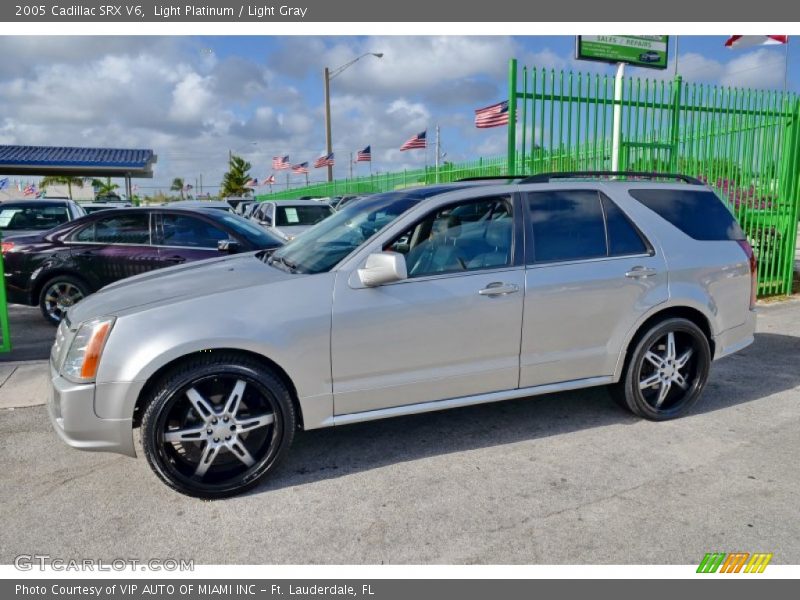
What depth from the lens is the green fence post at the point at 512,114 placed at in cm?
711

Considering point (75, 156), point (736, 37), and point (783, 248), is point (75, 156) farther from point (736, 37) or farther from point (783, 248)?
point (783, 248)

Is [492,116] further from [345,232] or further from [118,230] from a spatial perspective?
[345,232]

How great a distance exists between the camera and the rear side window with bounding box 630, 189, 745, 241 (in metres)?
4.60

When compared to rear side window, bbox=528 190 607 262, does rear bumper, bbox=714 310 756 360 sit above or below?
below

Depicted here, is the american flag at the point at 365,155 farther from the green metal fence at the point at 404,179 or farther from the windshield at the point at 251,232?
the windshield at the point at 251,232

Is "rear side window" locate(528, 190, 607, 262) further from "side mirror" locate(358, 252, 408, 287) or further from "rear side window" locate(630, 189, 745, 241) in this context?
"side mirror" locate(358, 252, 408, 287)

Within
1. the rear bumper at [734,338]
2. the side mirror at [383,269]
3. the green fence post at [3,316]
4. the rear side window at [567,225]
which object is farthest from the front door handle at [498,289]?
the green fence post at [3,316]

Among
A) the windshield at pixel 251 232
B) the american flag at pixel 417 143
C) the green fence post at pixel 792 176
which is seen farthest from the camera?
the american flag at pixel 417 143

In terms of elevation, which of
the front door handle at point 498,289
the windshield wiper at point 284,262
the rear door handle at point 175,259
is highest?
the windshield wiper at point 284,262

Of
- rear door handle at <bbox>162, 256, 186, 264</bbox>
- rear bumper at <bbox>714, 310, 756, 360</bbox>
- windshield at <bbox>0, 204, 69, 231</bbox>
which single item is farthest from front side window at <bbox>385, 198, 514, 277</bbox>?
windshield at <bbox>0, 204, 69, 231</bbox>

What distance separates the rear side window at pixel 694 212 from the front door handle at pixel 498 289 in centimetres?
141

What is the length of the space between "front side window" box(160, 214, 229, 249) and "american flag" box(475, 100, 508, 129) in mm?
5762

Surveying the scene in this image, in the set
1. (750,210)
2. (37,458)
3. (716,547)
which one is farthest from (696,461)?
(750,210)

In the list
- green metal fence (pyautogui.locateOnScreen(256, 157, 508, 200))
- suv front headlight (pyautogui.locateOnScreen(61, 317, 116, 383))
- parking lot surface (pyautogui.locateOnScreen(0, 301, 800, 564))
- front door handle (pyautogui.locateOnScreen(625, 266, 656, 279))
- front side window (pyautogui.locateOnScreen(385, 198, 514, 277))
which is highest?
green metal fence (pyautogui.locateOnScreen(256, 157, 508, 200))
